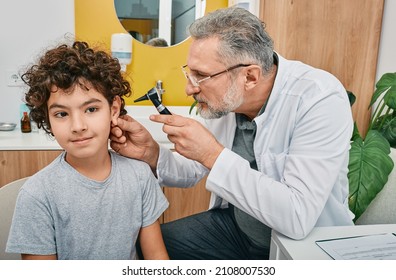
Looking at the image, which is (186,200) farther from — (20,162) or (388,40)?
(388,40)

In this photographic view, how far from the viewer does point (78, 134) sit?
0.93 meters

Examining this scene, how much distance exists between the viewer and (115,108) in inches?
41.9

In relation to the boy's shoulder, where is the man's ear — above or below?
above

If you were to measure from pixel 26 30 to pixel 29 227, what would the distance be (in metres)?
1.62

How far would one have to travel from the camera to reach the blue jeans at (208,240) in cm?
138

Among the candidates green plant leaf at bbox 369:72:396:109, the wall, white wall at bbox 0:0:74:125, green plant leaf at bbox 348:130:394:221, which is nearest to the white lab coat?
green plant leaf at bbox 348:130:394:221

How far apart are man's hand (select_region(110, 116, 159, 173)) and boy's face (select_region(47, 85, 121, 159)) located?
0.11 m

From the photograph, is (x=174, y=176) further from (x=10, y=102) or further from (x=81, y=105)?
(x=10, y=102)

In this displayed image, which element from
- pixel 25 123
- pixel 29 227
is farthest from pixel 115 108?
pixel 25 123

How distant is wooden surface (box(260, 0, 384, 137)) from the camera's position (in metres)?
1.87

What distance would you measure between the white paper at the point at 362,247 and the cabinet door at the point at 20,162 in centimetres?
143

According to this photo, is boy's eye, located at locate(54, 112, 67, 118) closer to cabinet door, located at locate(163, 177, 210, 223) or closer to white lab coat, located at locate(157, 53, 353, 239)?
white lab coat, located at locate(157, 53, 353, 239)
